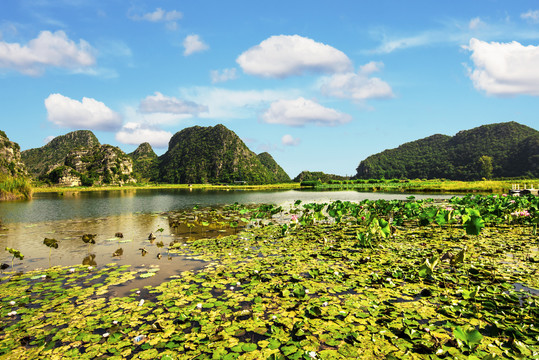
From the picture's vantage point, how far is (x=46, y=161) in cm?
19712

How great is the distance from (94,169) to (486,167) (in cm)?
19652

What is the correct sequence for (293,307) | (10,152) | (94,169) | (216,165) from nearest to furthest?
(293,307), (10,152), (94,169), (216,165)

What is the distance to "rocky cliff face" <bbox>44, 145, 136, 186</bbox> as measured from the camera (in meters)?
135

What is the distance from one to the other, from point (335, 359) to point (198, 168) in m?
185

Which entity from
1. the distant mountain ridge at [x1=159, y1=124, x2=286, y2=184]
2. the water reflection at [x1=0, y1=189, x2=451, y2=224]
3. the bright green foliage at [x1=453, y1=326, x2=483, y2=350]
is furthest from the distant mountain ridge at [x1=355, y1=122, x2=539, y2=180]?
the bright green foliage at [x1=453, y1=326, x2=483, y2=350]


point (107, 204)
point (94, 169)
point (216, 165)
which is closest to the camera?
point (107, 204)

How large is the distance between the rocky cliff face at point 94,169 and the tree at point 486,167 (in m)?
180

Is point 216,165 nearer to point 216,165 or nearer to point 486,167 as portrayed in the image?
point 216,165

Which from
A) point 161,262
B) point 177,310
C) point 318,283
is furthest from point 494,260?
point 161,262

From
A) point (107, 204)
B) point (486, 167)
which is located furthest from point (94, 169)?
point (486, 167)

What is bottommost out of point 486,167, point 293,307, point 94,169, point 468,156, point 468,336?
point 293,307

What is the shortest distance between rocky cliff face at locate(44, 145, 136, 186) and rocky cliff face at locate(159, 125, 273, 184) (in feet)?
94.4

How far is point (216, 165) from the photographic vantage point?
181m

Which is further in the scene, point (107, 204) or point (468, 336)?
point (107, 204)
